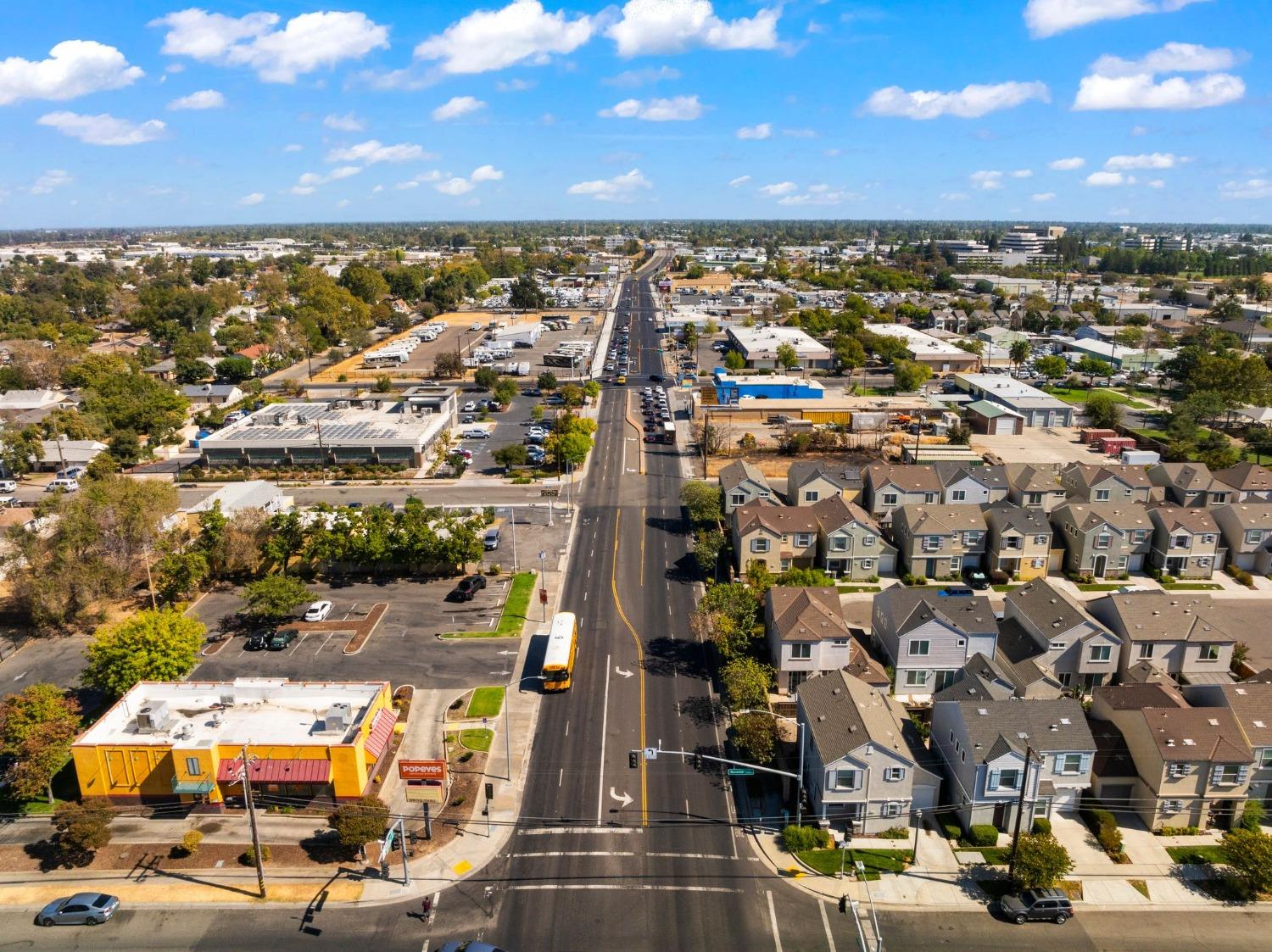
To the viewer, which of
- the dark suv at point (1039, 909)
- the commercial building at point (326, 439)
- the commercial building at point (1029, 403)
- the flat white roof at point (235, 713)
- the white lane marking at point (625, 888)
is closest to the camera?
the dark suv at point (1039, 909)

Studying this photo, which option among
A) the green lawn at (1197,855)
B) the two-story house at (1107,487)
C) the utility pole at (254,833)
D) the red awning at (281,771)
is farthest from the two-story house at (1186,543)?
the utility pole at (254,833)

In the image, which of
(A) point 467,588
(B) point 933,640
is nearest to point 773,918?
(B) point 933,640

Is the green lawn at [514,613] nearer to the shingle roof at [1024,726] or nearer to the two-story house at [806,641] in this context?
the two-story house at [806,641]

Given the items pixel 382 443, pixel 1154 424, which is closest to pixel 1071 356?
pixel 1154 424

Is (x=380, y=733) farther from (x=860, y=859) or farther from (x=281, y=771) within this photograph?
(x=860, y=859)

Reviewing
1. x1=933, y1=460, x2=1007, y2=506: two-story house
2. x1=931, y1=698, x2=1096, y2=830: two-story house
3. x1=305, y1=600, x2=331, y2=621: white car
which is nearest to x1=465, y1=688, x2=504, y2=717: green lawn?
x1=305, y1=600, x2=331, y2=621: white car

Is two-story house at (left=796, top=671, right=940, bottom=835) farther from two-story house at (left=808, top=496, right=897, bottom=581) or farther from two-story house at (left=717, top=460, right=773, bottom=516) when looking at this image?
two-story house at (left=717, top=460, right=773, bottom=516)

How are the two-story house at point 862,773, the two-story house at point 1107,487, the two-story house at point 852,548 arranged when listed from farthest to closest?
the two-story house at point 1107,487, the two-story house at point 852,548, the two-story house at point 862,773
